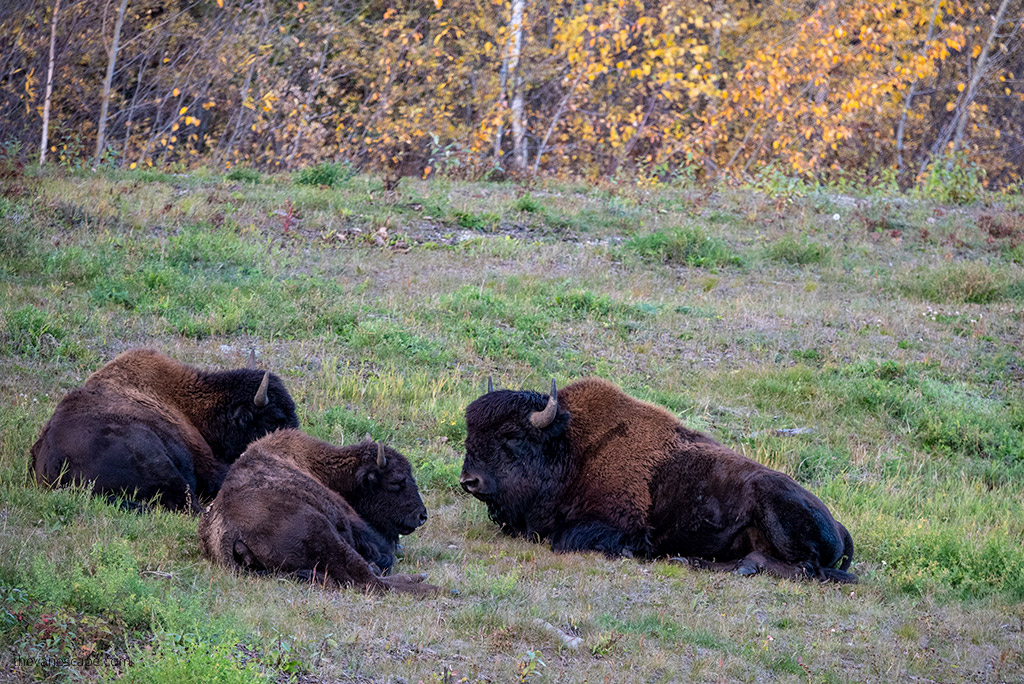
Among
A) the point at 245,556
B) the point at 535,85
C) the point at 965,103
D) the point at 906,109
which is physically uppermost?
the point at 965,103

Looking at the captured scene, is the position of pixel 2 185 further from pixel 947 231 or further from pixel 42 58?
pixel 947 231

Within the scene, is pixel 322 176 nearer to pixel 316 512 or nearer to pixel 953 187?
pixel 953 187

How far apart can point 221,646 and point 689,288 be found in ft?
39.4

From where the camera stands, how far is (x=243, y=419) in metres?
8.58

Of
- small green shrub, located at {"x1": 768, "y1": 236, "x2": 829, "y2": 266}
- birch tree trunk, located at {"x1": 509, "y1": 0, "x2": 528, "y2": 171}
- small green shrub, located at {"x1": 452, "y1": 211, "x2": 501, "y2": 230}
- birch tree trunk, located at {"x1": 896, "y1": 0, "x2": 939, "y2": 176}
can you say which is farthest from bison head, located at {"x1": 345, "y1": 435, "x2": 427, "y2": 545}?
birch tree trunk, located at {"x1": 896, "y1": 0, "x2": 939, "y2": 176}

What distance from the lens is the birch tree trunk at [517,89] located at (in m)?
25.6

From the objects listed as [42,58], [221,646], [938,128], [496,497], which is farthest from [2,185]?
[938,128]

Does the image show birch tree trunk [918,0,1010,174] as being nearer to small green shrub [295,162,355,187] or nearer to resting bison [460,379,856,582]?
small green shrub [295,162,355,187]

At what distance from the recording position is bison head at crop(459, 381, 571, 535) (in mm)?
8438

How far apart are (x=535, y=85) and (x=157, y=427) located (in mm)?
21219

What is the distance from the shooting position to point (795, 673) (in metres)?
5.93

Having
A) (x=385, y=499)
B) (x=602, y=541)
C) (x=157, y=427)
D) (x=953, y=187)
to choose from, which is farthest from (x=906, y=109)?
(x=157, y=427)

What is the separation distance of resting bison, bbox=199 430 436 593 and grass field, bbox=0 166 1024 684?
9.2 inches

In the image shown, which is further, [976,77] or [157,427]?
[976,77]
